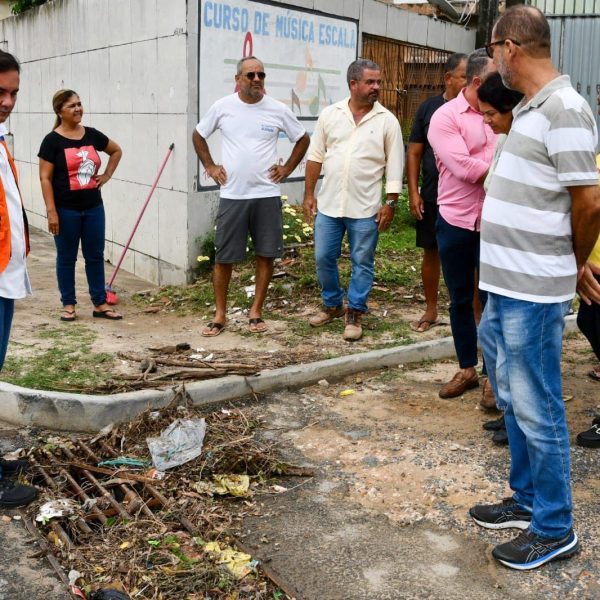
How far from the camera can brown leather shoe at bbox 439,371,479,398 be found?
5.46 m

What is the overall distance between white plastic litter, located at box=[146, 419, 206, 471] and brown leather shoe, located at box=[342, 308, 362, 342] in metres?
2.17

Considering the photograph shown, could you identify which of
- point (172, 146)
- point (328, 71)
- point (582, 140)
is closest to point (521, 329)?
A: point (582, 140)

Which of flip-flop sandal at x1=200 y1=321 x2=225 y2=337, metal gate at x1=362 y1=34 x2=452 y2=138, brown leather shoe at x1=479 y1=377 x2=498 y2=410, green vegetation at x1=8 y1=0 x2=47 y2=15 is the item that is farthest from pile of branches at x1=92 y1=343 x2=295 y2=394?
green vegetation at x1=8 y1=0 x2=47 y2=15

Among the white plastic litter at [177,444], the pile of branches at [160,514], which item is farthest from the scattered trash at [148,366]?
the white plastic litter at [177,444]

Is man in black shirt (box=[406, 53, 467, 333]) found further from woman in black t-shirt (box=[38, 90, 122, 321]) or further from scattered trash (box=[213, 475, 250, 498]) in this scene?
scattered trash (box=[213, 475, 250, 498])

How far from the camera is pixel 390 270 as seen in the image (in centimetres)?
838

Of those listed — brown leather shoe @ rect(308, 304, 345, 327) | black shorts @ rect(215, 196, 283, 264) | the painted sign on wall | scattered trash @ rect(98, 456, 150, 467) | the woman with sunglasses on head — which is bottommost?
scattered trash @ rect(98, 456, 150, 467)

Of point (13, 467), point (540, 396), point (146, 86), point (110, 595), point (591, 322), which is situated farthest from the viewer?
point (146, 86)

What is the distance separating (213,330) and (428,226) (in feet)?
6.38

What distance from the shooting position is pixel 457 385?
17.9 ft

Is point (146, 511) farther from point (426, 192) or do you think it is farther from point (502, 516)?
point (426, 192)

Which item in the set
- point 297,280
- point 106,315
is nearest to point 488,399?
point 297,280

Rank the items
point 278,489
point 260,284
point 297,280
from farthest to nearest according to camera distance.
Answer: point 297,280
point 260,284
point 278,489

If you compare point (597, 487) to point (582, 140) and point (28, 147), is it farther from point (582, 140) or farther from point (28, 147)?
point (28, 147)
